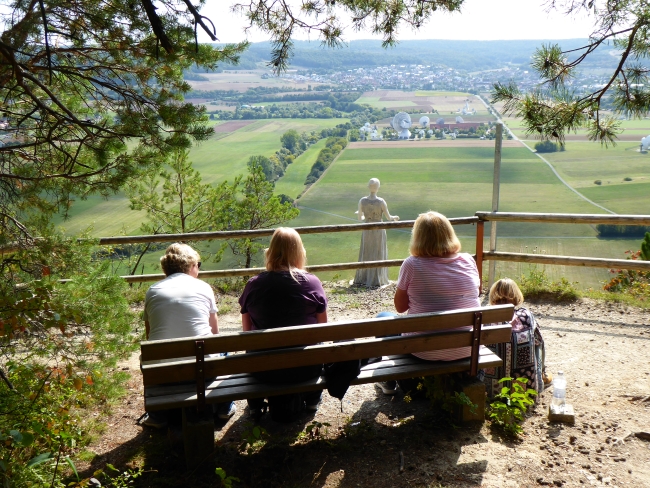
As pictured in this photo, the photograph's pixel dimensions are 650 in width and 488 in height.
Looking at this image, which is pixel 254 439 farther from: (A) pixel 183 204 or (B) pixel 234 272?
(A) pixel 183 204

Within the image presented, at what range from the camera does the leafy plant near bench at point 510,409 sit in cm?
316

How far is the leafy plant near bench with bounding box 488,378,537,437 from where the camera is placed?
10.4 feet

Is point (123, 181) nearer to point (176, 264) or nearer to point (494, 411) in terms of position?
point (176, 264)

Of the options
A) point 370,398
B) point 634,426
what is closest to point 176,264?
point 370,398

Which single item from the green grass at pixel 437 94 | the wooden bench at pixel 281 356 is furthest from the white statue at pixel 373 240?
the green grass at pixel 437 94

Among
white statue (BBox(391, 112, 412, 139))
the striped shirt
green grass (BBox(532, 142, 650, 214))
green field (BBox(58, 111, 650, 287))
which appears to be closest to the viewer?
the striped shirt

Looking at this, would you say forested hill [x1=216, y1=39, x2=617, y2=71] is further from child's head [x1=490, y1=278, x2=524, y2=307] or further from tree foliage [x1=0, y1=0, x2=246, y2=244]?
child's head [x1=490, y1=278, x2=524, y2=307]

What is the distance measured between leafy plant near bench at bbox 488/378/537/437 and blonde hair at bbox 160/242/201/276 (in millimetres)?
1966

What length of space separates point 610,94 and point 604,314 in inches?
104

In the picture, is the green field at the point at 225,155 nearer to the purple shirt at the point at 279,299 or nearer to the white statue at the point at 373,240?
the white statue at the point at 373,240

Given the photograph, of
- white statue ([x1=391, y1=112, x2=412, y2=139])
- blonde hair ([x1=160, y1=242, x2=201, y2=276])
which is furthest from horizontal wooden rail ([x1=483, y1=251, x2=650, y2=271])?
white statue ([x1=391, y1=112, x2=412, y2=139])

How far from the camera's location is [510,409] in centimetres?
321

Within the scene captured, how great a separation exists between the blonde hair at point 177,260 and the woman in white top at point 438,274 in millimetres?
1286

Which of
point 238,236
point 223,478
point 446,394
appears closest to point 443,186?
point 238,236
